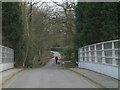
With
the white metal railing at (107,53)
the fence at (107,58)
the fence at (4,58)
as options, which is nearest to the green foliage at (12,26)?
the fence at (4,58)

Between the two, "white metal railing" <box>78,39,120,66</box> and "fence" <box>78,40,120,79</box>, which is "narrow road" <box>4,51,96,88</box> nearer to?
"fence" <box>78,40,120,79</box>

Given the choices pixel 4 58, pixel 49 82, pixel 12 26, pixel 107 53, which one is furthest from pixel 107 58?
pixel 12 26

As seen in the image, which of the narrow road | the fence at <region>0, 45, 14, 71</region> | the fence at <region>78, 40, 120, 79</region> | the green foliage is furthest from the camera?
the green foliage

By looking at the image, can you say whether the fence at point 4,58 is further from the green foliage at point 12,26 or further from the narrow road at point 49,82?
the green foliage at point 12,26

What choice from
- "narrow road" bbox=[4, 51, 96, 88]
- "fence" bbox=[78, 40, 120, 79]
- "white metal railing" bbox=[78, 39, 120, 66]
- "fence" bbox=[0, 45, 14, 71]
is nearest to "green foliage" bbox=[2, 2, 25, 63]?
"fence" bbox=[0, 45, 14, 71]

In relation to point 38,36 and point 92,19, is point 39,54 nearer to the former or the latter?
point 38,36

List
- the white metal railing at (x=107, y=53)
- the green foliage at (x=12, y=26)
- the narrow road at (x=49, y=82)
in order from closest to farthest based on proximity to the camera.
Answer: the narrow road at (x=49, y=82) → the white metal railing at (x=107, y=53) → the green foliage at (x=12, y=26)

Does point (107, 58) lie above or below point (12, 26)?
below

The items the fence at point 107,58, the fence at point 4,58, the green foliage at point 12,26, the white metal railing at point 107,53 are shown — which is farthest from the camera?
the green foliage at point 12,26

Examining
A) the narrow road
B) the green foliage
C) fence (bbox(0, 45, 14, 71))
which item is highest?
the green foliage

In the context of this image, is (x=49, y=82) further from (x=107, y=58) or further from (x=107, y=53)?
(x=107, y=53)

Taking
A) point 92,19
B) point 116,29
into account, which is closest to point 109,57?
point 116,29

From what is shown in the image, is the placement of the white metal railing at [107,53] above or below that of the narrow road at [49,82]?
above

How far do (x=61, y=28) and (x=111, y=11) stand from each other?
73.9 feet
